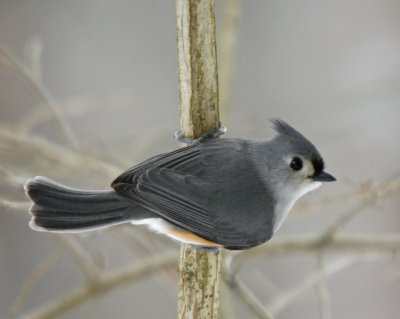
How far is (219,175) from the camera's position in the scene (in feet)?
6.76

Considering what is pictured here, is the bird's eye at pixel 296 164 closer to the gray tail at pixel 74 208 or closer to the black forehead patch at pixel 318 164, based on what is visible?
the black forehead patch at pixel 318 164

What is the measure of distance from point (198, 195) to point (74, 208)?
40cm

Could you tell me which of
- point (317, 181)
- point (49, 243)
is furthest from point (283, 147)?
point (49, 243)

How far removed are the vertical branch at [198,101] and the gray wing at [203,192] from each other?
92mm

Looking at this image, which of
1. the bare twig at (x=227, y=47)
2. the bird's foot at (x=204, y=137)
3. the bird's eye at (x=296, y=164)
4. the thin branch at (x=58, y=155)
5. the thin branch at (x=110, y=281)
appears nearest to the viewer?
the bird's foot at (x=204, y=137)

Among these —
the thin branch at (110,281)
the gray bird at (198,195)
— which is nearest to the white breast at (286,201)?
the gray bird at (198,195)

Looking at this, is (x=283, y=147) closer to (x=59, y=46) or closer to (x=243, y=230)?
(x=243, y=230)

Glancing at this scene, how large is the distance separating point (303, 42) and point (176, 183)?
306 centimetres

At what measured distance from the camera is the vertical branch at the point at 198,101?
6.12ft

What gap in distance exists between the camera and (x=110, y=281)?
245 cm

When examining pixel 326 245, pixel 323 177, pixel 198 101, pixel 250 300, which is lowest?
pixel 250 300

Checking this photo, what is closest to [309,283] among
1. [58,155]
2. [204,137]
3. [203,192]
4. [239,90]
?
[203,192]

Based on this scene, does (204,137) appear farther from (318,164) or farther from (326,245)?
(326,245)

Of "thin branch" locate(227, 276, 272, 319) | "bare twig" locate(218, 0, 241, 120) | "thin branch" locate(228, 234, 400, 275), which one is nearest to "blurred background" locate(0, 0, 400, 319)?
"bare twig" locate(218, 0, 241, 120)
